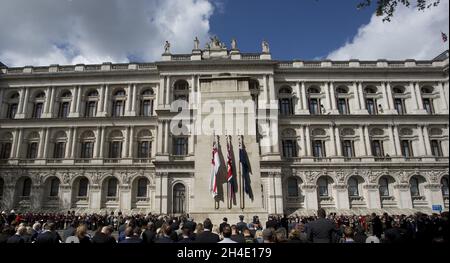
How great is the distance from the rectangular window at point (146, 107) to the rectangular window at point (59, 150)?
400 inches

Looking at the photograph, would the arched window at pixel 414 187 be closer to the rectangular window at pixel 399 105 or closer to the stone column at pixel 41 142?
the rectangular window at pixel 399 105

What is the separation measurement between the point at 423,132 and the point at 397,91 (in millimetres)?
6072

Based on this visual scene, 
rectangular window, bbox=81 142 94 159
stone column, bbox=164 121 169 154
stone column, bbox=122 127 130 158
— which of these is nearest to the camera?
stone column, bbox=164 121 169 154

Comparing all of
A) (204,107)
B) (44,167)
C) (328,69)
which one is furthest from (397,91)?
(44,167)

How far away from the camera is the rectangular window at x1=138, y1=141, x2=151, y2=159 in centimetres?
3541

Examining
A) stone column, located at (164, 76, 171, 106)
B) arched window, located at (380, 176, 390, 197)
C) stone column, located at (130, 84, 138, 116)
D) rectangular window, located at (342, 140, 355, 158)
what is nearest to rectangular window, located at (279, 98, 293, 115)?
rectangular window, located at (342, 140, 355, 158)

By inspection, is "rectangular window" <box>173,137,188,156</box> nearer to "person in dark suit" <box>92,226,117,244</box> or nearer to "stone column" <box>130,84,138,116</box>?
"stone column" <box>130,84,138,116</box>

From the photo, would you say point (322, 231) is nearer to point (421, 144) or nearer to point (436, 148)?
point (421, 144)

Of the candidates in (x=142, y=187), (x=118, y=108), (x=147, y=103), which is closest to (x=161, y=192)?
(x=142, y=187)

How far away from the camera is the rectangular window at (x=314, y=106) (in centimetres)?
3703

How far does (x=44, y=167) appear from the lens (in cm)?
3419

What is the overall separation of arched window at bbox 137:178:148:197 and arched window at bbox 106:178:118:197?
2.67 metres

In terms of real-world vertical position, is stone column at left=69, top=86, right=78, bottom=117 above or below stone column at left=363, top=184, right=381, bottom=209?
above

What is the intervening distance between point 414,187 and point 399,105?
33.8 ft
